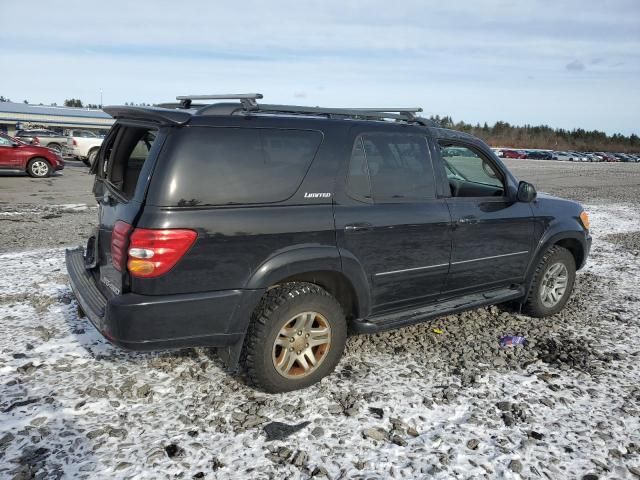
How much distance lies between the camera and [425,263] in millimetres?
4008

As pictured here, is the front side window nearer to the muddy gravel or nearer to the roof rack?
the roof rack

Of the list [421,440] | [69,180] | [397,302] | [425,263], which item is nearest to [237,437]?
[421,440]

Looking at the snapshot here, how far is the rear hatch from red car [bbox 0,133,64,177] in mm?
14189

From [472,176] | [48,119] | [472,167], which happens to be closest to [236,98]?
[472,167]

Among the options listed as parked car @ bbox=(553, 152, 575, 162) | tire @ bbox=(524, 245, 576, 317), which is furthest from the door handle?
parked car @ bbox=(553, 152, 575, 162)

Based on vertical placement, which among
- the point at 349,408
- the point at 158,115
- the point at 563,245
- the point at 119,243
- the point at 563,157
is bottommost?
the point at 349,408

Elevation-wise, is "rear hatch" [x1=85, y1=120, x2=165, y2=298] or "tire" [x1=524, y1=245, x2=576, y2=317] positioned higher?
"rear hatch" [x1=85, y1=120, x2=165, y2=298]

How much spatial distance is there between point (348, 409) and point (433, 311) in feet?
3.80

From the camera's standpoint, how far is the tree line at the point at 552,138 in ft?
369

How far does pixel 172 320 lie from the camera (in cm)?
298

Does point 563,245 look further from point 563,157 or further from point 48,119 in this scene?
point 563,157

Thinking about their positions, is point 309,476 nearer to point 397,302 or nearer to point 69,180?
point 397,302

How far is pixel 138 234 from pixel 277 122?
1153 millimetres

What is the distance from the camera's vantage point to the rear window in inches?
117
